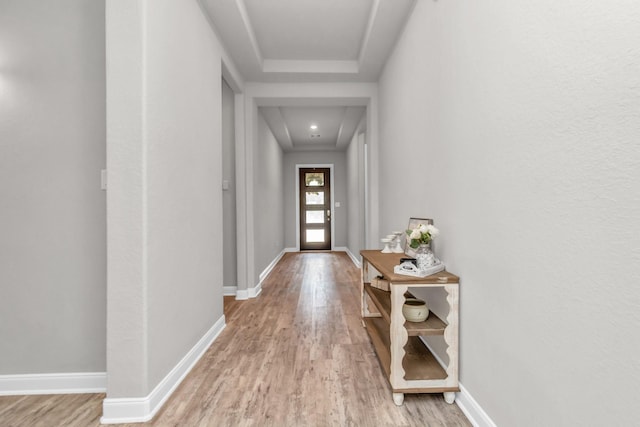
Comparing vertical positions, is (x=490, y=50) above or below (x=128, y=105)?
above

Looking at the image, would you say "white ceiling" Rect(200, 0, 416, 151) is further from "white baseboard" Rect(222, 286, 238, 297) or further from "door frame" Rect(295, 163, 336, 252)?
"door frame" Rect(295, 163, 336, 252)

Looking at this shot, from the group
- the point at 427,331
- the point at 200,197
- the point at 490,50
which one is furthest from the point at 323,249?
the point at 490,50

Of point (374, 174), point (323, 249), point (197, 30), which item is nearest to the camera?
point (197, 30)

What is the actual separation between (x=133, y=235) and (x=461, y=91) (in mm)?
1857

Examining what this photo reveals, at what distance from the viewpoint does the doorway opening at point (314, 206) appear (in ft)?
27.8

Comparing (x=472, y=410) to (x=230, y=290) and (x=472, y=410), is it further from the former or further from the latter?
(x=230, y=290)

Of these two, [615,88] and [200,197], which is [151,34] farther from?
[615,88]

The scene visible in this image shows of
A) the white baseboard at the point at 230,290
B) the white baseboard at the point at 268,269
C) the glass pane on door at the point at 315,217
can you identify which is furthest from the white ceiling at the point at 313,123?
the white baseboard at the point at 230,290

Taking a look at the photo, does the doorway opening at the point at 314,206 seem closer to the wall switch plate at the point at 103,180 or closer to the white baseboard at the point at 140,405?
the white baseboard at the point at 140,405

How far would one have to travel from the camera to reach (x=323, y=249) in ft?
28.0

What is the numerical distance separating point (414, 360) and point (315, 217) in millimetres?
6603

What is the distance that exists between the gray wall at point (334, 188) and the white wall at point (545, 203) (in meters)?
6.49

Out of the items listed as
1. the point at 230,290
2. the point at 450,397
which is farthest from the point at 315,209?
the point at 450,397

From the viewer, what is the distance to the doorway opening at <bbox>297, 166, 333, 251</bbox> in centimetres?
847
